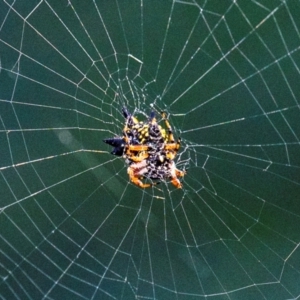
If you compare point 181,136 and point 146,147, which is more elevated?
point 146,147

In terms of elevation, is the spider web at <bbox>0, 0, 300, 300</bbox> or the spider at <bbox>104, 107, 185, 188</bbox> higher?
the spider at <bbox>104, 107, 185, 188</bbox>

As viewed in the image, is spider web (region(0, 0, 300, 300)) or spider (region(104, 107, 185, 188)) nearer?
spider (region(104, 107, 185, 188))

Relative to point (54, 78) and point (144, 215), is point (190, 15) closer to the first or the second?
point (54, 78)

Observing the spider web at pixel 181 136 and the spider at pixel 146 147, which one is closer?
the spider at pixel 146 147

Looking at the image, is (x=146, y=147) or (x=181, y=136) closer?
(x=146, y=147)

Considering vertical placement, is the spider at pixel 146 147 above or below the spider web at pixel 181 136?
above
